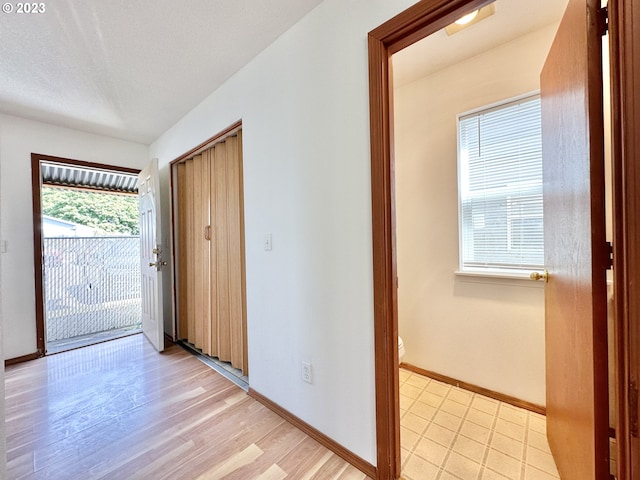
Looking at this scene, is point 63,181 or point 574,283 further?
point 63,181

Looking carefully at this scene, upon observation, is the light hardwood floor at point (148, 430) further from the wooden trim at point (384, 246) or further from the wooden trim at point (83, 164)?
the wooden trim at point (83, 164)

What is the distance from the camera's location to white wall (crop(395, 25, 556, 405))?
1707 mm

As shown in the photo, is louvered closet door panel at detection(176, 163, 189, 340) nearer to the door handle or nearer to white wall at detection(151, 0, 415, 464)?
white wall at detection(151, 0, 415, 464)

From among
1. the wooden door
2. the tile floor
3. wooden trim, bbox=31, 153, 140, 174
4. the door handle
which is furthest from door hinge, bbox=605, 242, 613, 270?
wooden trim, bbox=31, 153, 140, 174

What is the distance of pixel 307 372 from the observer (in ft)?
5.02

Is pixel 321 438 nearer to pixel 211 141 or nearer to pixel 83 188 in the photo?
pixel 211 141

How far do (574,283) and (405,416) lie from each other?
1.27 meters

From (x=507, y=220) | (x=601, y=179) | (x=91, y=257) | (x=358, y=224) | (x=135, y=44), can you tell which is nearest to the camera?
(x=601, y=179)

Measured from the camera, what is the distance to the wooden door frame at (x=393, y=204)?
A: 2.26 ft

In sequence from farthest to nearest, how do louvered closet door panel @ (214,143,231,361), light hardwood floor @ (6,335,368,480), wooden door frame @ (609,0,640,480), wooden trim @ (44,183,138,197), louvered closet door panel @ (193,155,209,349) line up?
1. wooden trim @ (44,183,138,197)
2. louvered closet door panel @ (193,155,209,349)
3. louvered closet door panel @ (214,143,231,361)
4. light hardwood floor @ (6,335,368,480)
5. wooden door frame @ (609,0,640,480)

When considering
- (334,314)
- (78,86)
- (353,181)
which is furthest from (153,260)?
(353,181)

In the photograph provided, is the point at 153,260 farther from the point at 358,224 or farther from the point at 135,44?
the point at 358,224

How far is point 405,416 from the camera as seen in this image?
1.68m

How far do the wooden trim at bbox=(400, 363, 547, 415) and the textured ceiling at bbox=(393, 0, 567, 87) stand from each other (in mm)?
2389
